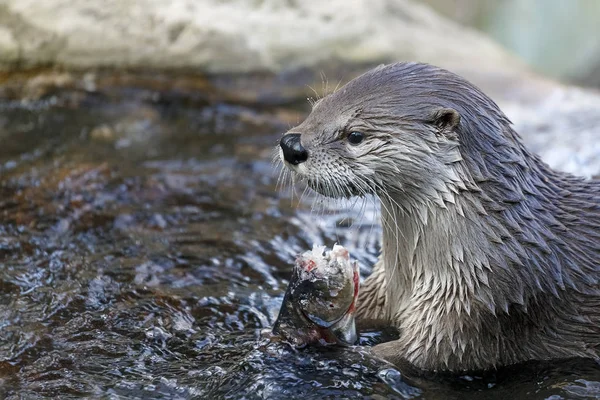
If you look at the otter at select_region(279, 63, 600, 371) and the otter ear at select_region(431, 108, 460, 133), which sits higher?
the otter ear at select_region(431, 108, 460, 133)

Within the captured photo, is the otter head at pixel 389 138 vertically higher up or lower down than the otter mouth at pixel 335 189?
higher up

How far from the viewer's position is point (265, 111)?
6062 millimetres

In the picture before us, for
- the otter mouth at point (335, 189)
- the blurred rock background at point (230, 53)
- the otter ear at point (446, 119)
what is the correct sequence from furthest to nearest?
1. the blurred rock background at point (230, 53)
2. the otter mouth at point (335, 189)
3. the otter ear at point (446, 119)

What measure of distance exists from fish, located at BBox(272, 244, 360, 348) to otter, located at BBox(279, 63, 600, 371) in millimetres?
216

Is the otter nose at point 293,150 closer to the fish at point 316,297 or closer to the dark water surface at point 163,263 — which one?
the fish at point 316,297

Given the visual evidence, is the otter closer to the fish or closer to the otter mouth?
the otter mouth

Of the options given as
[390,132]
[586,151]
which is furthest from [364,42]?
[390,132]

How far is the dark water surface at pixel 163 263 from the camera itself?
9.11 ft

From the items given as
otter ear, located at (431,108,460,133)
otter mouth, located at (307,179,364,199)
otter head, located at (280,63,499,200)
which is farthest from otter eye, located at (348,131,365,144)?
otter ear, located at (431,108,460,133)

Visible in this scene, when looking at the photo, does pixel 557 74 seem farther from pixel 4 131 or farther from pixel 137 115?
pixel 4 131

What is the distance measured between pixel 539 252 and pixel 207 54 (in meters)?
3.97

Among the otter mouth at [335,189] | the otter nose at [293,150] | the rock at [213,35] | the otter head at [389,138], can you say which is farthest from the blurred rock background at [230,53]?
the otter nose at [293,150]

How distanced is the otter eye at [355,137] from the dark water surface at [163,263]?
0.79 meters

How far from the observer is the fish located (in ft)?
9.54
